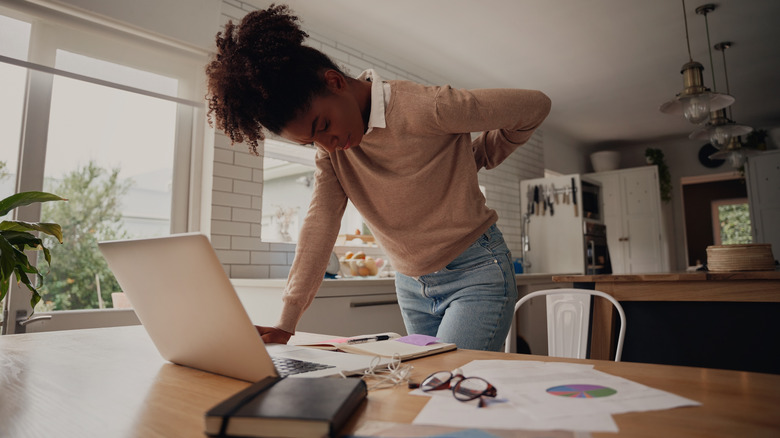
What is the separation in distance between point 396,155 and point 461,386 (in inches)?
25.6

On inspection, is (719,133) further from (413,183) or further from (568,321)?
(413,183)

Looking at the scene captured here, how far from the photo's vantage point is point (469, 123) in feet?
3.35

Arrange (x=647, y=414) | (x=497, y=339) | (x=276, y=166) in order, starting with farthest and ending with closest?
1. (x=276, y=166)
2. (x=497, y=339)
3. (x=647, y=414)

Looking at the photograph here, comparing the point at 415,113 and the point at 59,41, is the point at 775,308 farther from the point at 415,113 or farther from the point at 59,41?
the point at 59,41

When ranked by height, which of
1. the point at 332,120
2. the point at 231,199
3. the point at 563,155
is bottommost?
the point at 332,120

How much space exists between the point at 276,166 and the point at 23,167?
1451 mm

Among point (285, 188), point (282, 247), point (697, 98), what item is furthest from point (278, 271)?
point (697, 98)

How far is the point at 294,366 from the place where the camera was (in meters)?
0.79

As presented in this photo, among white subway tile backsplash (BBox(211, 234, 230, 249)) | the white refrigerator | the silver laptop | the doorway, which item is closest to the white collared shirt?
the silver laptop

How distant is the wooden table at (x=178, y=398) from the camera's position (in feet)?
1.59

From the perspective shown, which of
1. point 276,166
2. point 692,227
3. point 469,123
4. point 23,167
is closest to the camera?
point 469,123

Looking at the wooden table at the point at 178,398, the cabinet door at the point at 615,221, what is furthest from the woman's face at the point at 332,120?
the cabinet door at the point at 615,221

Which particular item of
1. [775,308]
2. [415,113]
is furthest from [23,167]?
[775,308]

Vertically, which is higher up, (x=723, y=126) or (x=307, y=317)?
(x=723, y=126)
